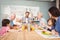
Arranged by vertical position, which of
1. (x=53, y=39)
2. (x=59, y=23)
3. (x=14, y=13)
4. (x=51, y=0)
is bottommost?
(x=53, y=39)

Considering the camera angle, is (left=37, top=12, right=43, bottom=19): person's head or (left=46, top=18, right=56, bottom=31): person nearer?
(left=46, top=18, right=56, bottom=31): person

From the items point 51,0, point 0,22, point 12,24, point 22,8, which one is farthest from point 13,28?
point 51,0

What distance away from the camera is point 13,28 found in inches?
87.7

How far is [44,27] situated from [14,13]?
0.58 meters

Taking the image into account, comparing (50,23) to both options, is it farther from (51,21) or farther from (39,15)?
(39,15)

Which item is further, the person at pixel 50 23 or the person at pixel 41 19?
the person at pixel 41 19

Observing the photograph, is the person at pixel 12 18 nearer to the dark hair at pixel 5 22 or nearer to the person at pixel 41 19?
the dark hair at pixel 5 22

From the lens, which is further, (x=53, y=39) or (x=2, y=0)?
(x=2, y=0)

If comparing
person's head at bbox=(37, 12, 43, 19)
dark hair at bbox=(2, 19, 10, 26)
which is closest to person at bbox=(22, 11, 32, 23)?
person's head at bbox=(37, 12, 43, 19)

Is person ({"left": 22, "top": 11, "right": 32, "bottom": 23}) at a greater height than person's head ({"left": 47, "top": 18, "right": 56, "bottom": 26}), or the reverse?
person ({"left": 22, "top": 11, "right": 32, "bottom": 23})

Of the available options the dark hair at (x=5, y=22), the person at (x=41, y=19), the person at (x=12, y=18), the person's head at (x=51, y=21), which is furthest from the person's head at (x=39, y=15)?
the dark hair at (x=5, y=22)

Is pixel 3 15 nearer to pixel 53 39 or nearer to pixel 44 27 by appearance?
pixel 44 27

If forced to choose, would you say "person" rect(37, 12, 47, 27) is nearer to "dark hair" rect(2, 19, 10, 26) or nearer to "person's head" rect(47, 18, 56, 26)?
"person's head" rect(47, 18, 56, 26)

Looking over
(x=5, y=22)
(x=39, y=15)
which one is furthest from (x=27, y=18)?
(x=5, y=22)
